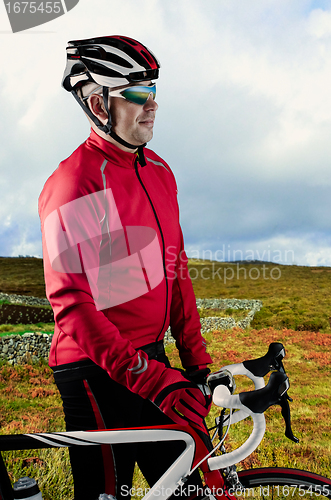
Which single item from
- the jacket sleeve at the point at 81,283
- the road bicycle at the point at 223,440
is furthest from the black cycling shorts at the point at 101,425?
the jacket sleeve at the point at 81,283

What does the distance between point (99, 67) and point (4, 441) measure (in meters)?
2.03

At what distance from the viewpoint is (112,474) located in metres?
1.99

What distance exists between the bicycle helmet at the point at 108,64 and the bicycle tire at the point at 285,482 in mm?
2041

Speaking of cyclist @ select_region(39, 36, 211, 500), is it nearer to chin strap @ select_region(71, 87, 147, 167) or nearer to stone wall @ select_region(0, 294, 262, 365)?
chin strap @ select_region(71, 87, 147, 167)

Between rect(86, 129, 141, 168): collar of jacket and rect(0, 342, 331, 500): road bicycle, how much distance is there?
133 centimetres

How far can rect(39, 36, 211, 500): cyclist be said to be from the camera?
1728 mm

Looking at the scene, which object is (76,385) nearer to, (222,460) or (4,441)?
(4,441)

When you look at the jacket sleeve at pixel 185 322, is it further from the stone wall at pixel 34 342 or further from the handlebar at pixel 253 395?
the stone wall at pixel 34 342

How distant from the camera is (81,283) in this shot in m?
1.76

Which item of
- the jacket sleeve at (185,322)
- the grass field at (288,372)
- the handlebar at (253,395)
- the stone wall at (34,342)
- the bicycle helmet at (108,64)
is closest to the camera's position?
the handlebar at (253,395)

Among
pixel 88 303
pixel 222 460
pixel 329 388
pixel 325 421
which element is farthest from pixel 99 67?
pixel 329 388

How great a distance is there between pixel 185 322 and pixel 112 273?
0.75m

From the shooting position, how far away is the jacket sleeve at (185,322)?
95.4 inches

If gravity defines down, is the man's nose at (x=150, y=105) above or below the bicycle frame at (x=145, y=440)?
above
